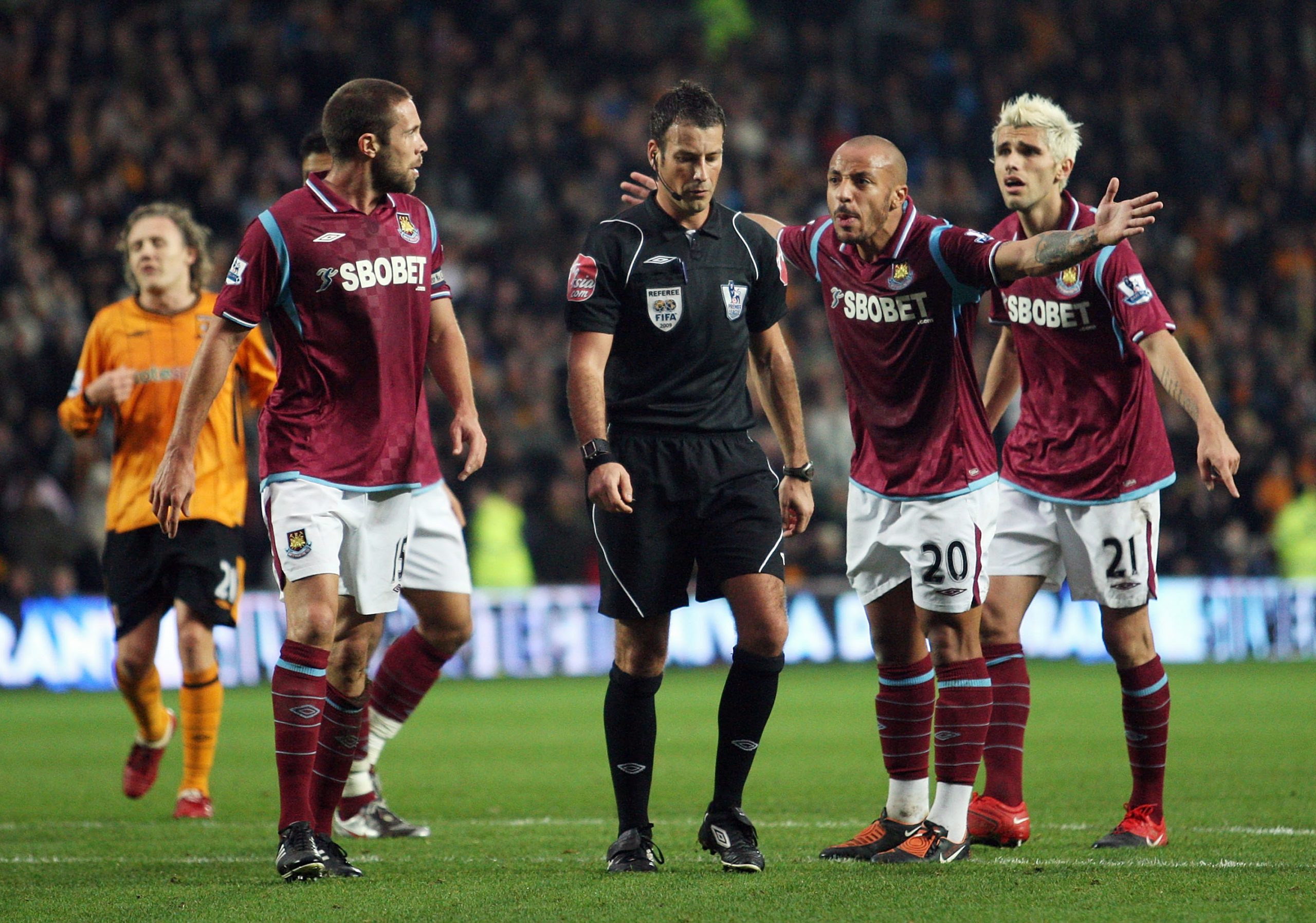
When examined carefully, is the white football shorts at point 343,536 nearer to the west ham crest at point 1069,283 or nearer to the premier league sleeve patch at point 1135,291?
the west ham crest at point 1069,283

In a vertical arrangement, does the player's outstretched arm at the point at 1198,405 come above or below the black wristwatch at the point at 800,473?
above

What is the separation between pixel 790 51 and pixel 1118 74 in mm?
4603

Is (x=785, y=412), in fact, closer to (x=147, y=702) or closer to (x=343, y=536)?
(x=343, y=536)

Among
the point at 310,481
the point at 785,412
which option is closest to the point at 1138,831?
the point at 785,412

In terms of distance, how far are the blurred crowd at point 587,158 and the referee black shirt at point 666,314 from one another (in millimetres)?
9957

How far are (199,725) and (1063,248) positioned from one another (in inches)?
173

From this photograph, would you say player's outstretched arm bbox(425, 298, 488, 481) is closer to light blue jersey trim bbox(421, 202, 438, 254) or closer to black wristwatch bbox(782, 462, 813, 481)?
light blue jersey trim bbox(421, 202, 438, 254)

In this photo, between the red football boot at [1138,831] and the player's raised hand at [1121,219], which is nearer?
the player's raised hand at [1121,219]

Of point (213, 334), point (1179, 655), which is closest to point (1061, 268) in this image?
point (213, 334)

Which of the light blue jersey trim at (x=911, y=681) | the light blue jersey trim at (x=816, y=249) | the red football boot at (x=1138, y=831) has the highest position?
the light blue jersey trim at (x=816, y=249)

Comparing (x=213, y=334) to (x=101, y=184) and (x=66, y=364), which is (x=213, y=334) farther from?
(x=101, y=184)

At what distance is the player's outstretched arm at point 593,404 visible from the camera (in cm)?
504

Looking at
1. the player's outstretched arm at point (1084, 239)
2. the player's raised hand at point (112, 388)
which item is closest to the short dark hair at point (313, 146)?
the player's raised hand at point (112, 388)

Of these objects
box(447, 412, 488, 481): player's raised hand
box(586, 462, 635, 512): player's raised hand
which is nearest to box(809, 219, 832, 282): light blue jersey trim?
box(586, 462, 635, 512): player's raised hand
